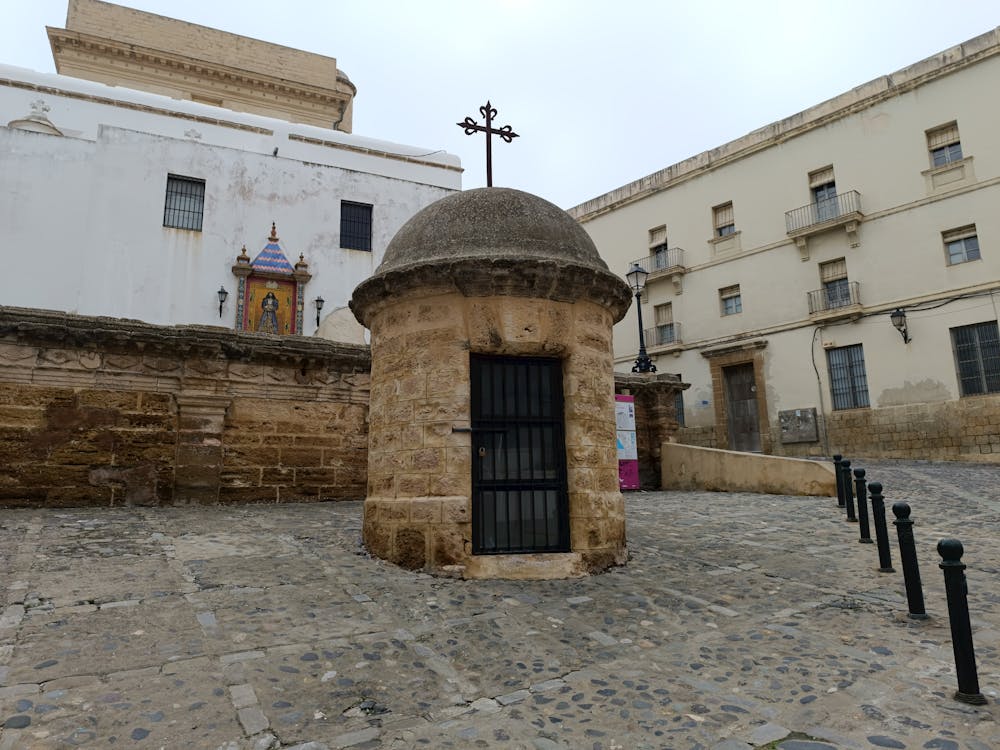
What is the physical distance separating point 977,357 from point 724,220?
9.15m

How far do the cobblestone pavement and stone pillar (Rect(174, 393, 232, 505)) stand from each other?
2378 mm

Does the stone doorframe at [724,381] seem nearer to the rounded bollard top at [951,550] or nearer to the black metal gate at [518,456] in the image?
the black metal gate at [518,456]

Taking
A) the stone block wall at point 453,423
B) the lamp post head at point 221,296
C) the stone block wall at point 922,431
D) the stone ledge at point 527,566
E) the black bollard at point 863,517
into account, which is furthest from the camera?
the lamp post head at point 221,296

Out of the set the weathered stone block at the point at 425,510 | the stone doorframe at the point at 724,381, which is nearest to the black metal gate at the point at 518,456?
the weathered stone block at the point at 425,510

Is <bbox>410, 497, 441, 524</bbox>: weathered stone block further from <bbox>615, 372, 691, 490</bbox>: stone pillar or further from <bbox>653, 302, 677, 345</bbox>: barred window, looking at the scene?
<bbox>653, 302, 677, 345</bbox>: barred window

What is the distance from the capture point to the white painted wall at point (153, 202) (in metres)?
16.6

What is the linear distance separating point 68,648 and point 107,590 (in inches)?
38.4

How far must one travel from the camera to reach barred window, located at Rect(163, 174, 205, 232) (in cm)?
1791

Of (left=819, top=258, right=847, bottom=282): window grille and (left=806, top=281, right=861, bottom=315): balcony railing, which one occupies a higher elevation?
(left=819, top=258, right=847, bottom=282): window grille

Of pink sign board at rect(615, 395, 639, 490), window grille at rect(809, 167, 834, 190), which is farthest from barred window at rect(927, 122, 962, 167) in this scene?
pink sign board at rect(615, 395, 639, 490)

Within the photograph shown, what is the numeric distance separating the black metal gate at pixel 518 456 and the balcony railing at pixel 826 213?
17.7 meters

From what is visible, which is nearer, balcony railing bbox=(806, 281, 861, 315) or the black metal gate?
the black metal gate

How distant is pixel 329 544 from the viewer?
18.6 ft

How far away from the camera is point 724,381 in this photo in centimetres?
2212
